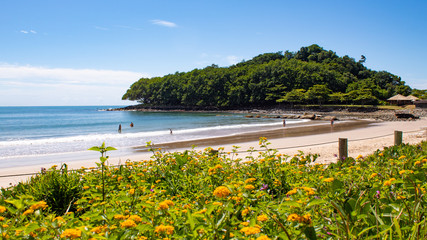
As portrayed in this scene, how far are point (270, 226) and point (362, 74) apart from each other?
104 meters

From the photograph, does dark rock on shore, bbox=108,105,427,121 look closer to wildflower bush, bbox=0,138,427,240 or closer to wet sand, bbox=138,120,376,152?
wet sand, bbox=138,120,376,152

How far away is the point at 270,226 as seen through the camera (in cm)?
165

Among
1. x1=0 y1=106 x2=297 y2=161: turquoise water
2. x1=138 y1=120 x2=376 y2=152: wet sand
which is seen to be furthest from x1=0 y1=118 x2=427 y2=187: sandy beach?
x1=0 y1=106 x2=297 y2=161: turquoise water

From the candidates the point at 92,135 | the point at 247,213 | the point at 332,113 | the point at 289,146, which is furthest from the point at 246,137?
the point at 332,113

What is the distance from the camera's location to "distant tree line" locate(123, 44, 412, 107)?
70.8 m

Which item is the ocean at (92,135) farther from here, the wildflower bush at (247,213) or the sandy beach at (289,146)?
the wildflower bush at (247,213)

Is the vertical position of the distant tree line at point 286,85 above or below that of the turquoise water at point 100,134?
above

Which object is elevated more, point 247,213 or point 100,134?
point 247,213

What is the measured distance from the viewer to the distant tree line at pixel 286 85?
232 feet

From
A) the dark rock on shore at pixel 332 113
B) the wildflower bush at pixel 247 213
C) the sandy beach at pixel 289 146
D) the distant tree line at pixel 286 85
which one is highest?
the distant tree line at pixel 286 85

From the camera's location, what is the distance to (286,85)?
269 feet

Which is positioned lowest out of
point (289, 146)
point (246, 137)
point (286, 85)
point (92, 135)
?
point (92, 135)

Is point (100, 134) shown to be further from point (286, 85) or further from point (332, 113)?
point (286, 85)

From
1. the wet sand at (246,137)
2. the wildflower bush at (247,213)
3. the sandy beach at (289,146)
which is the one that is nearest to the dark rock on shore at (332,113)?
the wet sand at (246,137)
